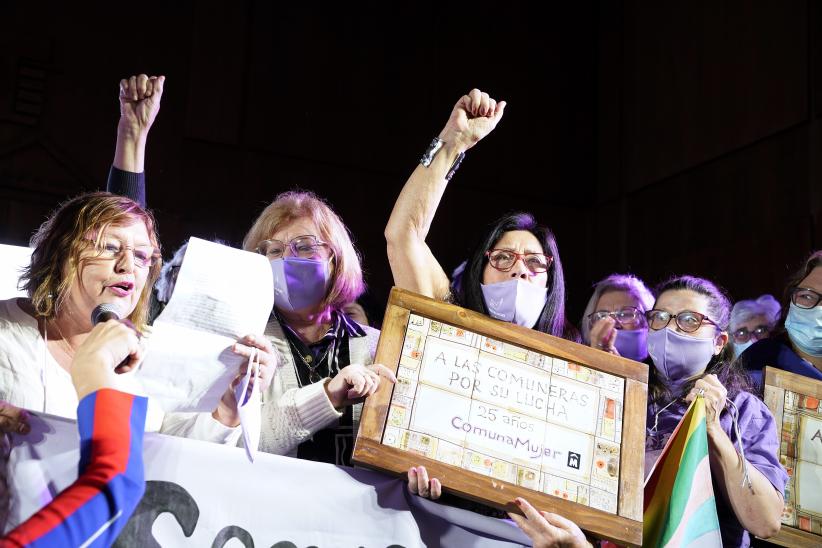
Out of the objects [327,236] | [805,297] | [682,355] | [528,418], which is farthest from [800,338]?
[327,236]

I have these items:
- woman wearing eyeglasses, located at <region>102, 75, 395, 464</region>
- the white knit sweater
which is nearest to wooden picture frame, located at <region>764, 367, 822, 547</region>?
woman wearing eyeglasses, located at <region>102, 75, 395, 464</region>

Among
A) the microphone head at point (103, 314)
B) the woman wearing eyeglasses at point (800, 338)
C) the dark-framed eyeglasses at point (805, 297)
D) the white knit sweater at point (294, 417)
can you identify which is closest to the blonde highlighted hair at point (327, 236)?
the white knit sweater at point (294, 417)

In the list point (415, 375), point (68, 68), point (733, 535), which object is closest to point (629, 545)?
point (733, 535)

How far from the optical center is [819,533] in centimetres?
249

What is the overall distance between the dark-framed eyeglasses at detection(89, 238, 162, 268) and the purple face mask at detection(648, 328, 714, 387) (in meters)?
1.35

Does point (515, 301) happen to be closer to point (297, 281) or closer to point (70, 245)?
point (297, 281)

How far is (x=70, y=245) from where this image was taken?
6.72 feet

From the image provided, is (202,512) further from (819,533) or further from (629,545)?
(819,533)

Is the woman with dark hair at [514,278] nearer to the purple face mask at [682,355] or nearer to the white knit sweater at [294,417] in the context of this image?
the purple face mask at [682,355]

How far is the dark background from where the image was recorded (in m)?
5.18

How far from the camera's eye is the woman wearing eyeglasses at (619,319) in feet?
9.86

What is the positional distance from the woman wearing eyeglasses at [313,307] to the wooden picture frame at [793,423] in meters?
1.06

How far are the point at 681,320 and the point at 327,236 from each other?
967mm

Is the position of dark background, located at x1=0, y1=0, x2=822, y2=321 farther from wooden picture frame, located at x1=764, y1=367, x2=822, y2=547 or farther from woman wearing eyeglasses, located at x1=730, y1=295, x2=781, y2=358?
wooden picture frame, located at x1=764, y1=367, x2=822, y2=547
